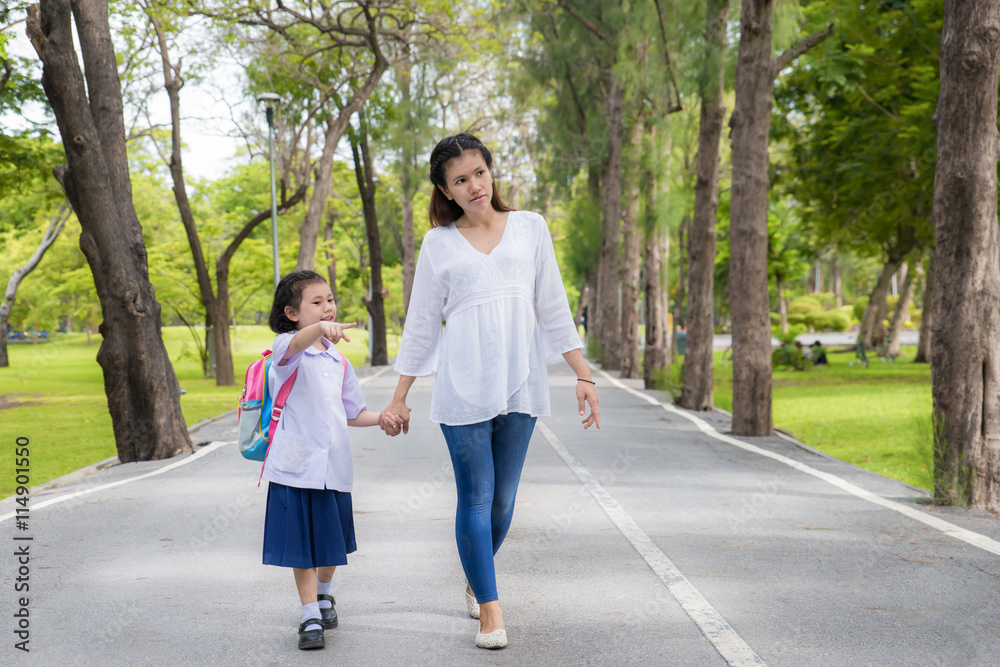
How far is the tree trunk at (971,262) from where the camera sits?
23.0 feet

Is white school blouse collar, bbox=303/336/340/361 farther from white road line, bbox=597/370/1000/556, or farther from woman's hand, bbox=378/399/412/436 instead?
white road line, bbox=597/370/1000/556

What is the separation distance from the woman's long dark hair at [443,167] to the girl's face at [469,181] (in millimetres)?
26

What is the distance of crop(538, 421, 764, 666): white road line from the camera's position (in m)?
3.87

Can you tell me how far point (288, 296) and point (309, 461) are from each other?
0.77 m

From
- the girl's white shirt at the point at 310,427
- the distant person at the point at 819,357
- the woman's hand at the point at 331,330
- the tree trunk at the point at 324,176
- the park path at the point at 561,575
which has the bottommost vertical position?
the distant person at the point at 819,357

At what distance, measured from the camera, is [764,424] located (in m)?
11.9

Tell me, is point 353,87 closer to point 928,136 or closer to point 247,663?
point 928,136

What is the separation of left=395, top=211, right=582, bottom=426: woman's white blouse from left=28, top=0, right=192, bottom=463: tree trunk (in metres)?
7.14

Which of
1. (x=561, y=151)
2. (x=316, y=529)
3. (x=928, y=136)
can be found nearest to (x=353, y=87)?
(x=561, y=151)

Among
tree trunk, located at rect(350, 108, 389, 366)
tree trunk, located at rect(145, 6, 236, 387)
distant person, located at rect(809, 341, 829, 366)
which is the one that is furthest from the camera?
tree trunk, located at rect(350, 108, 389, 366)

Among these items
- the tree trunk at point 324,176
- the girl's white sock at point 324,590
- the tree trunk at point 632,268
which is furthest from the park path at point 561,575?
the tree trunk at point 632,268

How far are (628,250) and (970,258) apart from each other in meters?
18.9

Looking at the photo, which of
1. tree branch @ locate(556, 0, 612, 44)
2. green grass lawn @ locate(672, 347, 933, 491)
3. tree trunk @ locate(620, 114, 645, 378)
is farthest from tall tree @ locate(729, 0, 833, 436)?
tree trunk @ locate(620, 114, 645, 378)

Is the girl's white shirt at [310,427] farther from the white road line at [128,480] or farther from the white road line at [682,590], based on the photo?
the white road line at [128,480]
